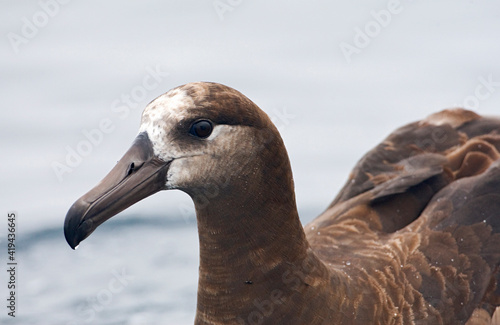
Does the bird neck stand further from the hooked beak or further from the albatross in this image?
the hooked beak

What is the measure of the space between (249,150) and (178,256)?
8.81 ft

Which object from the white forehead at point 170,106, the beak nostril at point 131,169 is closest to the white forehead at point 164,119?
the white forehead at point 170,106

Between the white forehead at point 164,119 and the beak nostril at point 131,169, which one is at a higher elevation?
the white forehead at point 164,119

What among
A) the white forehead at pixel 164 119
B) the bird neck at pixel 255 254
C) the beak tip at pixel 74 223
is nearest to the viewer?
the beak tip at pixel 74 223

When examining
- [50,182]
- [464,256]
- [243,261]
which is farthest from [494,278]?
[50,182]

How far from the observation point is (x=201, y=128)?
3.14 meters

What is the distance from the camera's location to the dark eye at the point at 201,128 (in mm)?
3135

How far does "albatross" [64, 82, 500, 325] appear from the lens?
3146 millimetres

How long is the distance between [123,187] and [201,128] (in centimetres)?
37

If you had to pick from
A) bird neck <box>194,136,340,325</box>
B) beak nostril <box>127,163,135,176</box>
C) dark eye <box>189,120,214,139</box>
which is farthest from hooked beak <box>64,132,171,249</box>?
bird neck <box>194,136,340,325</box>

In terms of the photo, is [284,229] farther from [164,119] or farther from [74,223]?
[74,223]

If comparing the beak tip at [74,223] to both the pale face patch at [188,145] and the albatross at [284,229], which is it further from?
the pale face patch at [188,145]

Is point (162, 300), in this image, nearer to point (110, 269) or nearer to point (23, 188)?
point (110, 269)

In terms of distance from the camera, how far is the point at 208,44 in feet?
25.9
